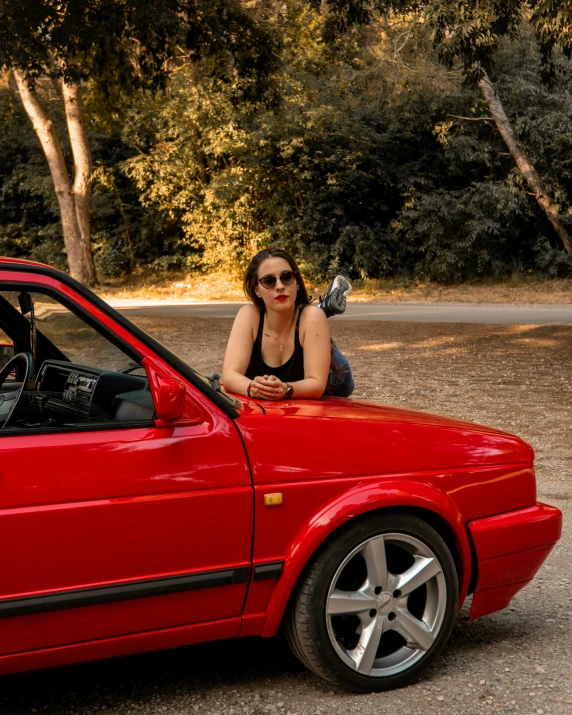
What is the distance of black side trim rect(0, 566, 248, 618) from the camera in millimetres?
2816

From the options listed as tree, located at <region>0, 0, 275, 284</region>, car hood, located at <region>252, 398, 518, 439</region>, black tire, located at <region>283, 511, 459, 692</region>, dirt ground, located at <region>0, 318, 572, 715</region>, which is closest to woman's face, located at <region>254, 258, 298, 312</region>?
car hood, located at <region>252, 398, 518, 439</region>

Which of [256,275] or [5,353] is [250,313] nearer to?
[256,275]

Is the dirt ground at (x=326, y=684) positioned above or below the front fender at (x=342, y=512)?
below

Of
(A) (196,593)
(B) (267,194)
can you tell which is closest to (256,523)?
(A) (196,593)

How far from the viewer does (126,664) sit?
364 centimetres

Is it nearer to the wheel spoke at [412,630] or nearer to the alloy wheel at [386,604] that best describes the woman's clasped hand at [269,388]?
the alloy wheel at [386,604]

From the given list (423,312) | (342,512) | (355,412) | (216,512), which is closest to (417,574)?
(342,512)

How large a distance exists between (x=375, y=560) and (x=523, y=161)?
971 inches

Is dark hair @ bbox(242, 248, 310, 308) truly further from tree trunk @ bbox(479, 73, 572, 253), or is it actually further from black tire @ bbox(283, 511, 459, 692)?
tree trunk @ bbox(479, 73, 572, 253)

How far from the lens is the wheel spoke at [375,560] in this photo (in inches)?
129

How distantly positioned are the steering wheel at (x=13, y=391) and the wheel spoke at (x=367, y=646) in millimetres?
1400

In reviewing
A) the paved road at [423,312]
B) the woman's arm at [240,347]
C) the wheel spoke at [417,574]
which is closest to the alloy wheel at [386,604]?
the wheel spoke at [417,574]

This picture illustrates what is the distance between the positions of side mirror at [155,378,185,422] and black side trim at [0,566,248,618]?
0.53 meters

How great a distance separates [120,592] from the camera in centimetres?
295
